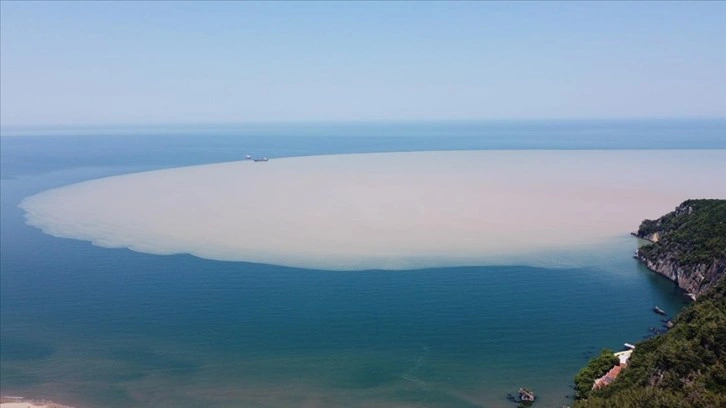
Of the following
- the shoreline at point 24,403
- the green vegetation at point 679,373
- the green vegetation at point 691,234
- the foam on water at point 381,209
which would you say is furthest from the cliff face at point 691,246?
the shoreline at point 24,403

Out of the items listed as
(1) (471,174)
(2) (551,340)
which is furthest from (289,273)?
(1) (471,174)

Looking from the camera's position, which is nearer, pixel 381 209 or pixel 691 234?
pixel 691 234

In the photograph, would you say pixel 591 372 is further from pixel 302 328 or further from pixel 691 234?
pixel 691 234

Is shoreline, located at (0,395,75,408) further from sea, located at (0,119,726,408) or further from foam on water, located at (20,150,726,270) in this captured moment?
foam on water, located at (20,150,726,270)

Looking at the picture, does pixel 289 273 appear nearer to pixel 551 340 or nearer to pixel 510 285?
pixel 510 285

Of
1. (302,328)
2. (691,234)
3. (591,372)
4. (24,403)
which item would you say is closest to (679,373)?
(591,372)

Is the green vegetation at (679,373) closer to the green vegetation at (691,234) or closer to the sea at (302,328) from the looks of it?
the sea at (302,328)
